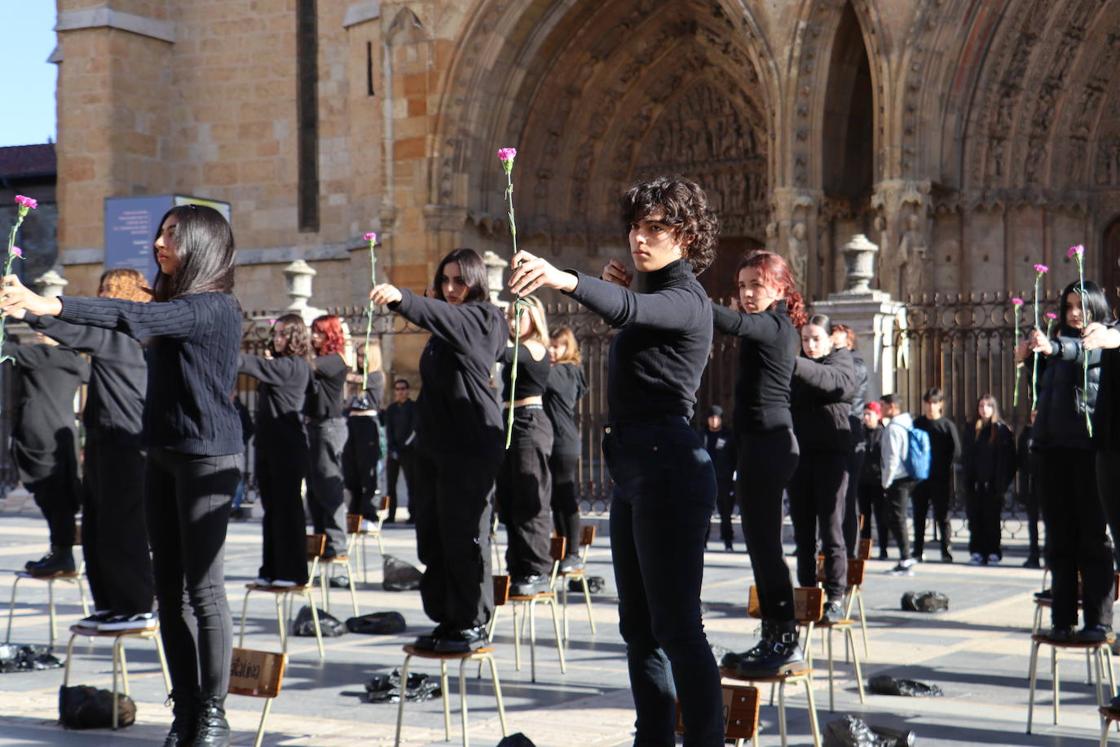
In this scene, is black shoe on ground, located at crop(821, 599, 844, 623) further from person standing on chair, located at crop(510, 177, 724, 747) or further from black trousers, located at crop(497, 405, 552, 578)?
person standing on chair, located at crop(510, 177, 724, 747)

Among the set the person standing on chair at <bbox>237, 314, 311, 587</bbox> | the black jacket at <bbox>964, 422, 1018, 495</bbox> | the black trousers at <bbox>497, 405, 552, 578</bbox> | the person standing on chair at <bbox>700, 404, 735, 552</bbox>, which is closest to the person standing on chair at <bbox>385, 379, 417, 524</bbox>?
the person standing on chair at <bbox>700, 404, 735, 552</bbox>

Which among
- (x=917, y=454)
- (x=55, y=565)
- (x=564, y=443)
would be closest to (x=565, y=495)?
(x=564, y=443)

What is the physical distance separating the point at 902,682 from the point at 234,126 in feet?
70.6

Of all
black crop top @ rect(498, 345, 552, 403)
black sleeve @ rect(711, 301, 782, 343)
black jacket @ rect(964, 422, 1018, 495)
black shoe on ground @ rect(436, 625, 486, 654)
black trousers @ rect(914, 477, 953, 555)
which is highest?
black sleeve @ rect(711, 301, 782, 343)

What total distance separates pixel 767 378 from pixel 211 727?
2.78 meters

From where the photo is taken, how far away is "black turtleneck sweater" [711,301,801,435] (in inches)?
259

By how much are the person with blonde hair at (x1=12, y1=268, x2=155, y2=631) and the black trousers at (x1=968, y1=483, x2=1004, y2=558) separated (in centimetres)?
821

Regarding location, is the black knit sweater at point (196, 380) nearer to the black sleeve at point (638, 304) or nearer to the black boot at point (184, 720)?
the black boot at point (184, 720)

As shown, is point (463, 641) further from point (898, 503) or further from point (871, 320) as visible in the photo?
point (871, 320)

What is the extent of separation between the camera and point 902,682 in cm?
729

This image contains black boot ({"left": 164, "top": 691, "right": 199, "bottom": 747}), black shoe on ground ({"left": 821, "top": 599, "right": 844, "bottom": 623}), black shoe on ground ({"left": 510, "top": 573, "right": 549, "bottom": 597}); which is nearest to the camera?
black boot ({"left": 164, "top": 691, "right": 199, "bottom": 747})

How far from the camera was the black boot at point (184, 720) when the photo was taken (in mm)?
5430

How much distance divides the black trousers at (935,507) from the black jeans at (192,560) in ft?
29.0

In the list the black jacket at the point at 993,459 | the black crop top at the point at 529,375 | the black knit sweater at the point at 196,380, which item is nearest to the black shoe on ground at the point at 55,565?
the black crop top at the point at 529,375
